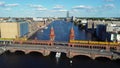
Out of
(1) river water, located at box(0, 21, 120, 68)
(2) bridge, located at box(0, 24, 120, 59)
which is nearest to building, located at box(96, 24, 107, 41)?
(2) bridge, located at box(0, 24, 120, 59)

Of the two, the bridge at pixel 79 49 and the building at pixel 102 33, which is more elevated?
the building at pixel 102 33

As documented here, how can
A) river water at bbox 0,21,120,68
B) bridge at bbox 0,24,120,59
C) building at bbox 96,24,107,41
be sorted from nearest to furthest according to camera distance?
river water at bbox 0,21,120,68 → bridge at bbox 0,24,120,59 → building at bbox 96,24,107,41

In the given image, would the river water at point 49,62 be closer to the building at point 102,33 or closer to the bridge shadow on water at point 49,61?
the bridge shadow on water at point 49,61

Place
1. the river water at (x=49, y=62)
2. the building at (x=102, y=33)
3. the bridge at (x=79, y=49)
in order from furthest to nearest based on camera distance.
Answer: the building at (x=102, y=33), the bridge at (x=79, y=49), the river water at (x=49, y=62)

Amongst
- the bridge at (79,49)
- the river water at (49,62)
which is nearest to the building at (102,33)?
the bridge at (79,49)

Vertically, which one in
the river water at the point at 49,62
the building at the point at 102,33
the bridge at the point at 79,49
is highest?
the building at the point at 102,33

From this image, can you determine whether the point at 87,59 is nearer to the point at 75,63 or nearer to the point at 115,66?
the point at 75,63

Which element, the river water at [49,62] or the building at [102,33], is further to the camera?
the building at [102,33]

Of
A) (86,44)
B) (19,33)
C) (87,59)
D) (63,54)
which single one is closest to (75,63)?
(87,59)

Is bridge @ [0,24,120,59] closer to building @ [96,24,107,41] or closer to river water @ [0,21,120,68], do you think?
river water @ [0,21,120,68]

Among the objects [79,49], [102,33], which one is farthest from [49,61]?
[102,33]

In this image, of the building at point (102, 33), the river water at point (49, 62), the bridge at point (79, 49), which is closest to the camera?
the river water at point (49, 62)
